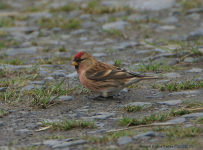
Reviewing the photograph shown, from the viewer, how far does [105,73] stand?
538 centimetres

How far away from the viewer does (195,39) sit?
28.1ft

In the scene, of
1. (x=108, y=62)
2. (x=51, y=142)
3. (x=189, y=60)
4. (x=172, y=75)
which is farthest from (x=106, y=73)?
(x=189, y=60)

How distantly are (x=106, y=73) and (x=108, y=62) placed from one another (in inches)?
77.1

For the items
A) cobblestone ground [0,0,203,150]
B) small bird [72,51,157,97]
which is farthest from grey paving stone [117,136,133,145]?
small bird [72,51,157,97]

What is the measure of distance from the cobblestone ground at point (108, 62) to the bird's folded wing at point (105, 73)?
0.35 meters

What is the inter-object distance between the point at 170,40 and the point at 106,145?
5.68 meters

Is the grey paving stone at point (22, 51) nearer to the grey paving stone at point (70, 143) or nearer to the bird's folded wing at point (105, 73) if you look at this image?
the bird's folded wing at point (105, 73)

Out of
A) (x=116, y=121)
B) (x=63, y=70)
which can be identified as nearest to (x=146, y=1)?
(x=63, y=70)

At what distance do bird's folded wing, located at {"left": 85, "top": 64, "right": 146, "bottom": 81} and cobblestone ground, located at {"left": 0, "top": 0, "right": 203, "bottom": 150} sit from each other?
0.35 metres

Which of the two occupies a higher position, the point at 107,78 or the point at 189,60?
the point at 107,78

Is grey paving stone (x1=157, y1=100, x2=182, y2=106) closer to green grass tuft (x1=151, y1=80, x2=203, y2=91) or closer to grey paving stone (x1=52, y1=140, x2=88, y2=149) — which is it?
green grass tuft (x1=151, y1=80, x2=203, y2=91)

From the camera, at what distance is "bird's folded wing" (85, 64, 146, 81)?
5.25 meters

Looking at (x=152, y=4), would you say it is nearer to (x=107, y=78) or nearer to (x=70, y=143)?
(x=107, y=78)

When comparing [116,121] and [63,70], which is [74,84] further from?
[116,121]
